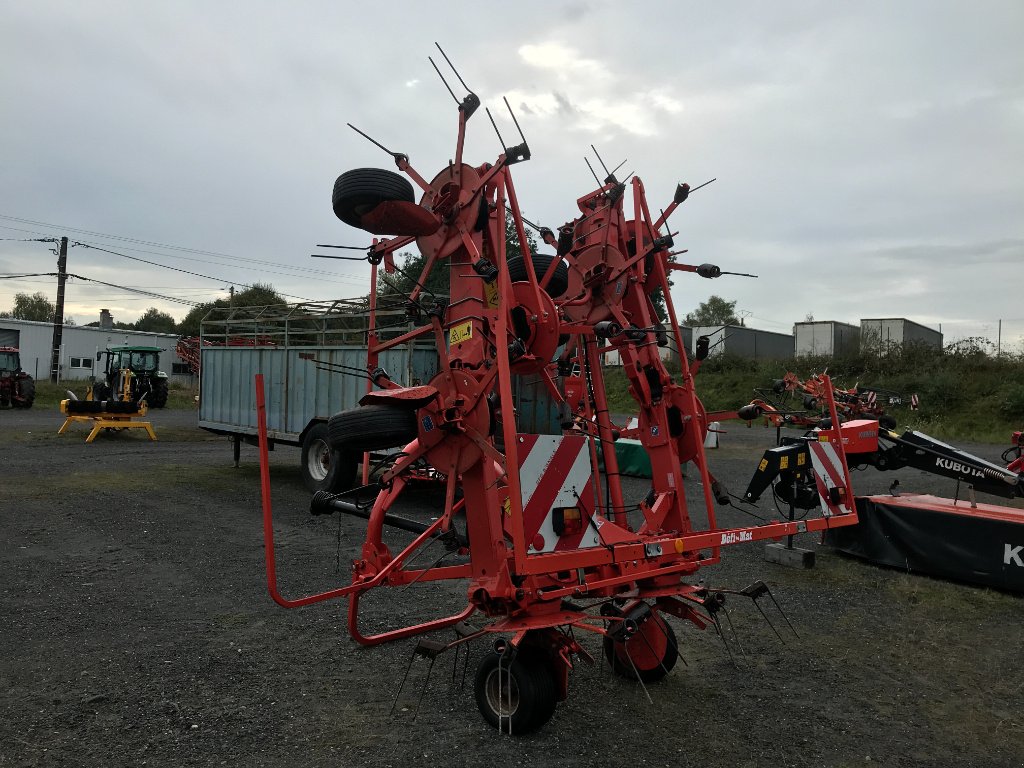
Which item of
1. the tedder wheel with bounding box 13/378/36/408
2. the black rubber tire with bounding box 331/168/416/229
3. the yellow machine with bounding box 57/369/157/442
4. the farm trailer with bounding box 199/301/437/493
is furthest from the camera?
the tedder wheel with bounding box 13/378/36/408

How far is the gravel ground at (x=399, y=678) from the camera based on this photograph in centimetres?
351

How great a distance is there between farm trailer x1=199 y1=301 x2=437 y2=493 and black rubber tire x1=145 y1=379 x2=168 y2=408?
18.4m

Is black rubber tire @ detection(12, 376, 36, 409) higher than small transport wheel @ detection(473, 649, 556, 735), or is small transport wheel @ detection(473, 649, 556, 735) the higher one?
black rubber tire @ detection(12, 376, 36, 409)

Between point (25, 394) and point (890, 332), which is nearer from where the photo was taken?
point (25, 394)

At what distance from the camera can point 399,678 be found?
14.1 ft

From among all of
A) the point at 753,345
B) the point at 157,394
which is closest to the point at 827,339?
the point at 753,345

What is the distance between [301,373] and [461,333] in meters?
7.58

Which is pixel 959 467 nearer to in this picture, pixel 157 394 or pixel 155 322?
pixel 157 394

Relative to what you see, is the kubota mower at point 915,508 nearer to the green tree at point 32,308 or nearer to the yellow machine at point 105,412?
the yellow machine at point 105,412

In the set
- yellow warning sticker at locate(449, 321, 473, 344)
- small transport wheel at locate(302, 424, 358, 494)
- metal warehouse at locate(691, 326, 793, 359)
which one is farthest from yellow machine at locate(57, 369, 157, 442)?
metal warehouse at locate(691, 326, 793, 359)

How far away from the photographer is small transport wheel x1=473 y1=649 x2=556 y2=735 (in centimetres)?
356

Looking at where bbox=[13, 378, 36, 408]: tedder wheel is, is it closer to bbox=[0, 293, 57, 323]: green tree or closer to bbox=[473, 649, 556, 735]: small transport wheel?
bbox=[473, 649, 556, 735]: small transport wheel

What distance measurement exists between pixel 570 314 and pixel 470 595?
210 centimetres

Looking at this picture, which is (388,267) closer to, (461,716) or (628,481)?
(461,716)
